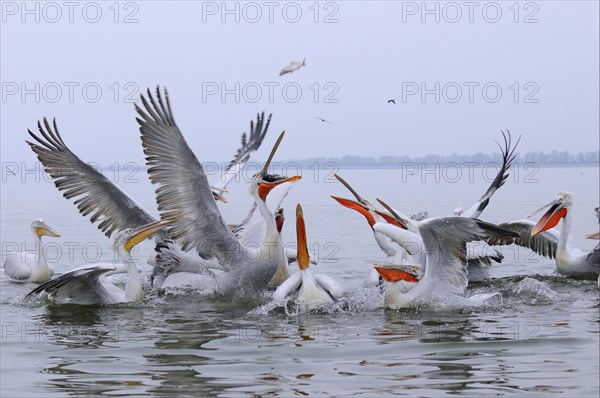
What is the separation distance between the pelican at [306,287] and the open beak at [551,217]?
2.66m

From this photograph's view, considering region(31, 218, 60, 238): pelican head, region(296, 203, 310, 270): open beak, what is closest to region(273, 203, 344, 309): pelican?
region(296, 203, 310, 270): open beak

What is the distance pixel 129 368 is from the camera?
227 inches

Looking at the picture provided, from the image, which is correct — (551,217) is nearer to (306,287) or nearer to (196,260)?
(306,287)

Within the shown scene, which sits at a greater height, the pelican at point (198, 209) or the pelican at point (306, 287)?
the pelican at point (198, 209)

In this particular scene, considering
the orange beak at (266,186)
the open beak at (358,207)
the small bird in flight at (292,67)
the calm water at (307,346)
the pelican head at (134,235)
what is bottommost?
the calm water at (307,346)

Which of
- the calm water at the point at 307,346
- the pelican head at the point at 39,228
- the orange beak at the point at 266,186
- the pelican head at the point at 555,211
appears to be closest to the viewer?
the calm water at the point at 307,346

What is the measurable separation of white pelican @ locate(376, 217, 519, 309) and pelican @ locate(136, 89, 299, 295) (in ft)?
3.87

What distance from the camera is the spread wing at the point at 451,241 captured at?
7207 mm

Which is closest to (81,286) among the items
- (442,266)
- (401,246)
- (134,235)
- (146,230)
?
(134,235)

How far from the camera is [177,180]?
25.8 feet

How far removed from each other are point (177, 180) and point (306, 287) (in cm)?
135

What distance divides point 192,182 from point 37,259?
A: 3.15 m

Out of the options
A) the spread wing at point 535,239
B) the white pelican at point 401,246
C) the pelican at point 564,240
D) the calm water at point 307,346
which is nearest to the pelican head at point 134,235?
the calm water at point 307,346

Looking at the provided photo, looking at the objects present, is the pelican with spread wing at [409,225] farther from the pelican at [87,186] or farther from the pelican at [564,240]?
the pelican at [87,186]
